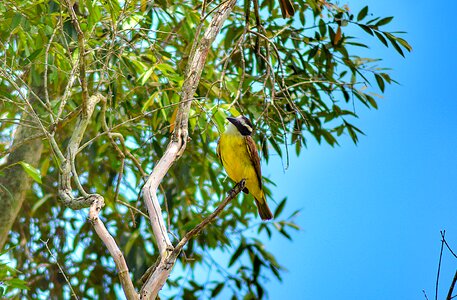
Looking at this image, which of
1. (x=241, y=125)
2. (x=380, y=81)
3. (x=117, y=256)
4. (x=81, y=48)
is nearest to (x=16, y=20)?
(x=81, y=48)

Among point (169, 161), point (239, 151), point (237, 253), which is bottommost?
point (169, 161)

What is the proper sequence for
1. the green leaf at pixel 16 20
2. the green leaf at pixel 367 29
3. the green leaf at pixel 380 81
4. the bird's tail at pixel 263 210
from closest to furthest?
1. the green leaf at pixel 16 20
2. the bird's tail at pixel 263 210
3. the green leaf at pixel 367 29
4. the green leaf at pixel 380 81

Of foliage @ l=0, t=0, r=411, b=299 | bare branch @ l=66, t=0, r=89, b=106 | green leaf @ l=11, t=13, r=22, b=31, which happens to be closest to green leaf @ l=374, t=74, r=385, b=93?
foliage @ l=0, t=0, r=411, b=299

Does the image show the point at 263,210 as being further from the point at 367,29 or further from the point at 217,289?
the point at 217,289

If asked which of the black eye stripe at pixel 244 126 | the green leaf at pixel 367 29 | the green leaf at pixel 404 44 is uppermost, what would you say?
the green leaf at pixel 367 29

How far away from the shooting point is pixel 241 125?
3.38 m

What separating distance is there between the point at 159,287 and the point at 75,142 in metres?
0.68

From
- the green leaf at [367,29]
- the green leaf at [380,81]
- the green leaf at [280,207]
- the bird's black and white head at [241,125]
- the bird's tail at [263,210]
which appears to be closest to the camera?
the bird's black and white head at [241,125]

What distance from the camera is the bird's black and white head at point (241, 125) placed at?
336cm

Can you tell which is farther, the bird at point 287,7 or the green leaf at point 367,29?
the green leaf at point 367,29

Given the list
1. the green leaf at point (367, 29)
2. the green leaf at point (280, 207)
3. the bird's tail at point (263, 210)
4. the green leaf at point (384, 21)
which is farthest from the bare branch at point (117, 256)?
the green leaf at point (280, 207)

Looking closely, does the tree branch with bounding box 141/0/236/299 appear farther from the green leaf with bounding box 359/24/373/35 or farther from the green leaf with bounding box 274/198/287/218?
the green leaf with bounding box 274/198/287/218

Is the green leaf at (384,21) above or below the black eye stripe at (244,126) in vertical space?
above

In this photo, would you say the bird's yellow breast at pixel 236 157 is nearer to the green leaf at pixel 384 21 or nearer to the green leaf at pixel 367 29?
the green leaf at pixel 367 29
